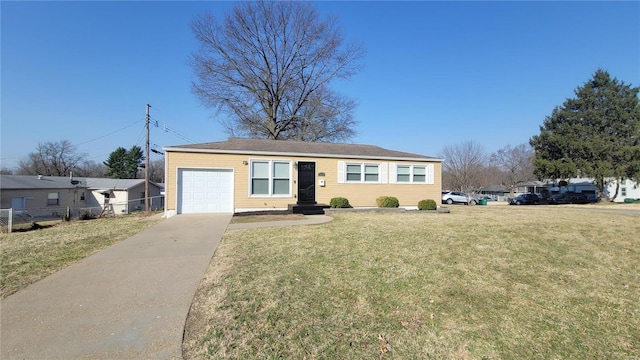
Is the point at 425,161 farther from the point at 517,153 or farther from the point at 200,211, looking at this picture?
the point at 517,153

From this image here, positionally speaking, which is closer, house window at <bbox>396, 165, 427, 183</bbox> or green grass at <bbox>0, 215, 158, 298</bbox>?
green grass at <bbox>0, 215, 158, 298</bbox>

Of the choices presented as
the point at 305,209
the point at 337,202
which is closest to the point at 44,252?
the point at 305,209

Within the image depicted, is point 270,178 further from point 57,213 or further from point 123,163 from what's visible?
point 123,163

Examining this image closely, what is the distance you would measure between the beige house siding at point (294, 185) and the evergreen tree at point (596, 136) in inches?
906

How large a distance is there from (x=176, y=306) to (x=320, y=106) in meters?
24.7

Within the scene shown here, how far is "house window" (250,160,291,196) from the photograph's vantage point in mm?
13211

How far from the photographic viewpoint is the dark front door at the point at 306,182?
13.7 metres

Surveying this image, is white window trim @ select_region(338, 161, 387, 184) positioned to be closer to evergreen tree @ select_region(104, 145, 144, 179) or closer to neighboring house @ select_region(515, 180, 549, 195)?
neighboring house @ select_region(515, 180, 549, 195)

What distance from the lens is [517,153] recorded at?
167 feet

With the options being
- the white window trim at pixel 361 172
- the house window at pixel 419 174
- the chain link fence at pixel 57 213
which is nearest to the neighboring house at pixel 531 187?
the house window at pixel 419 174

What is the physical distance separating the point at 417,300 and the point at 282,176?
10308mm

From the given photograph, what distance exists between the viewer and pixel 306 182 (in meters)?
13.8

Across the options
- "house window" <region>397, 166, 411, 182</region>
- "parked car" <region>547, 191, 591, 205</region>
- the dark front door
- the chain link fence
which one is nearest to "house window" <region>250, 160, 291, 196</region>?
the dark front door

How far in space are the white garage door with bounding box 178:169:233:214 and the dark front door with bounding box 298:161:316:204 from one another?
310 centimetres
